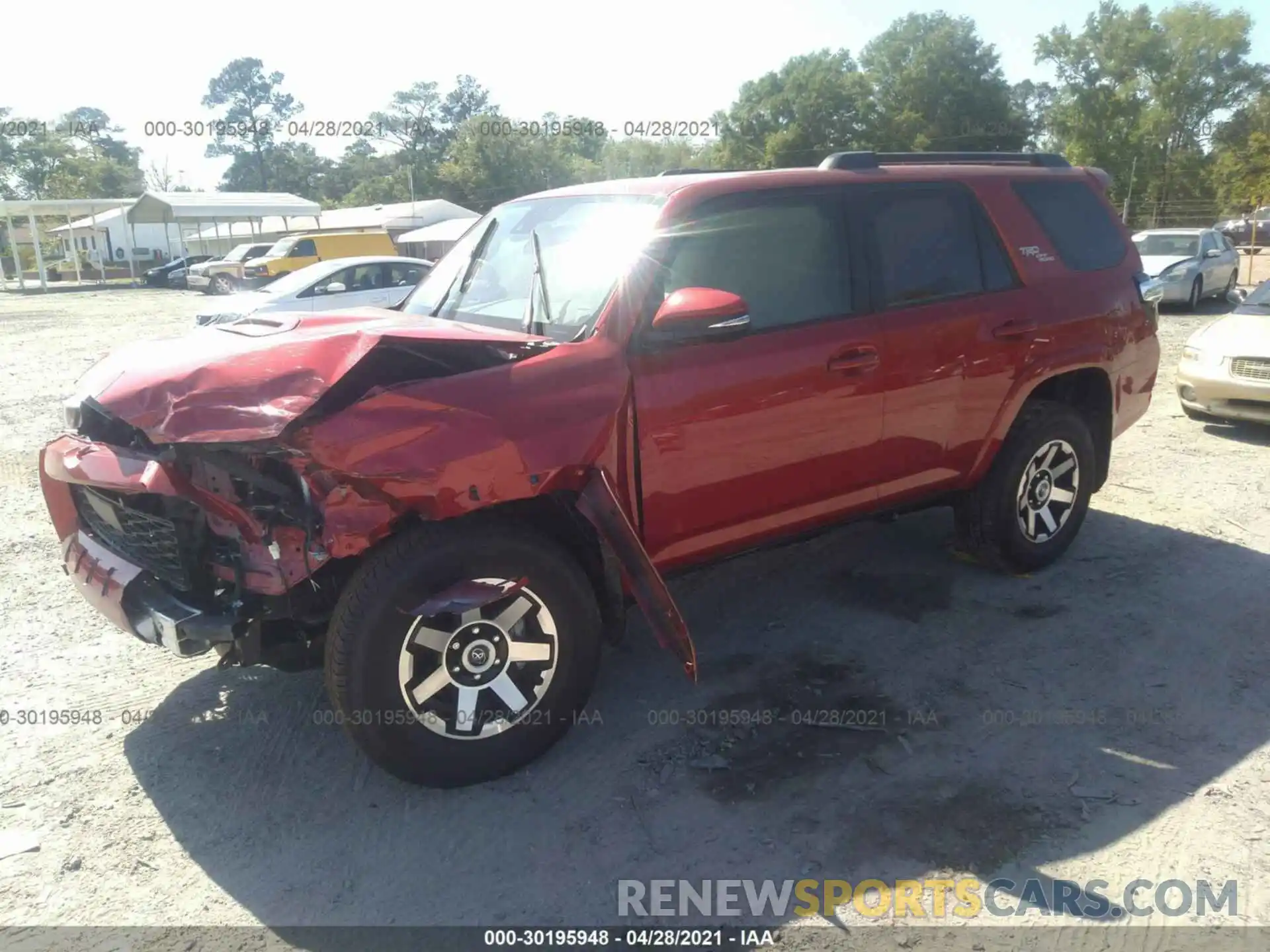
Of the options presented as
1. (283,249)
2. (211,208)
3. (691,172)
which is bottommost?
(283,249)

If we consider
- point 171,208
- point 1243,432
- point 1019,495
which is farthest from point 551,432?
point 171,208

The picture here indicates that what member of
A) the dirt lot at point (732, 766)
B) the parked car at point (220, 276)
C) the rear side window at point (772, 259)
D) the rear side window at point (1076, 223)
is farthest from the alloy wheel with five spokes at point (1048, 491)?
the parked car at point (220, 276)

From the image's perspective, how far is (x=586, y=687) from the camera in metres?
3.36

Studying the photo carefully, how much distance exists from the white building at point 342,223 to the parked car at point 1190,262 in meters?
25.1

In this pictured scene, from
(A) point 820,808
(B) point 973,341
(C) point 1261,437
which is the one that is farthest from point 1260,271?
(A) point 820,808

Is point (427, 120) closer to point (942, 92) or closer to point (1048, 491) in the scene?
point (942, 92)

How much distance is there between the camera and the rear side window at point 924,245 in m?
4.14

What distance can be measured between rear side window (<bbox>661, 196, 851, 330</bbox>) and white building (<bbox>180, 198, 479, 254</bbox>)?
3189cm

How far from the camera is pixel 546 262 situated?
155 inches

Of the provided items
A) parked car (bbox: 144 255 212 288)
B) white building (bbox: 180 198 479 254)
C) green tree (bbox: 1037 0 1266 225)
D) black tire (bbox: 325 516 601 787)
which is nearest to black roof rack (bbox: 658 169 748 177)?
black tire (bbox: 325 516 601 787)

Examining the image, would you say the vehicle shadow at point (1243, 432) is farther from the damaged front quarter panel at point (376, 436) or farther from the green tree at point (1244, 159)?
the green tree at point (1244, 159)

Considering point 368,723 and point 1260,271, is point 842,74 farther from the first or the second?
point 368,723

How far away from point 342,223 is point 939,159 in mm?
44359

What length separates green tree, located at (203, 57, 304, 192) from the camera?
8356 centimetres
